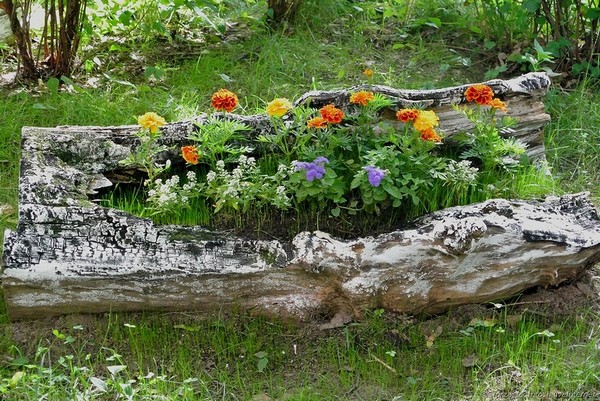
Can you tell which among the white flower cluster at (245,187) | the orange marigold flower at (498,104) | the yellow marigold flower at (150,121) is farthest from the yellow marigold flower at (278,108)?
the orange marigold flower at (498,104)

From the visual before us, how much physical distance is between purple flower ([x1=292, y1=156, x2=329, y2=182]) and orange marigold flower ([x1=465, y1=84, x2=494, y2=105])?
756mm

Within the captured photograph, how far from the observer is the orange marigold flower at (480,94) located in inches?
163

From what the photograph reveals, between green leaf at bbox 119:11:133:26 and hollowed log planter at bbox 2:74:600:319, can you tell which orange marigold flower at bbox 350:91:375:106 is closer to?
hollowed log planter at bbox 2:74:600:319

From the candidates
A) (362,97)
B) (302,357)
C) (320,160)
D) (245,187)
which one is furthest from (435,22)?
(302,357)

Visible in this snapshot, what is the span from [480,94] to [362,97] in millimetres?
544

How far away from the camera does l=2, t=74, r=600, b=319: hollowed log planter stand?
3645mm

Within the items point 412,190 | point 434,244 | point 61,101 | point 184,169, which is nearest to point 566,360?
point 434,244

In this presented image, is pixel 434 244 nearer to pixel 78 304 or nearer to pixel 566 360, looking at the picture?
pixel 566 360

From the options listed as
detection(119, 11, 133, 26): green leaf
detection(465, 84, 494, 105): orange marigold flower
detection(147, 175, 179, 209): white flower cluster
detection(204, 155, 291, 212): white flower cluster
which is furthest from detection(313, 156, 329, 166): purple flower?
detection(119, 11, 133, 26): green leaf

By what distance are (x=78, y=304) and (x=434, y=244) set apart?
1.46 meters

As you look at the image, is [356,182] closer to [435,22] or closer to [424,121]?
[424,121]

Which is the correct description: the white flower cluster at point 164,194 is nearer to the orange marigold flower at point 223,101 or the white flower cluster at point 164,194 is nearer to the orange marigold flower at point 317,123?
the orange marigold flower at point 223,101

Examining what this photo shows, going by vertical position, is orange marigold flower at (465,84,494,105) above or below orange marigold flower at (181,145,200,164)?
above

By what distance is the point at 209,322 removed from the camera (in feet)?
12.3
